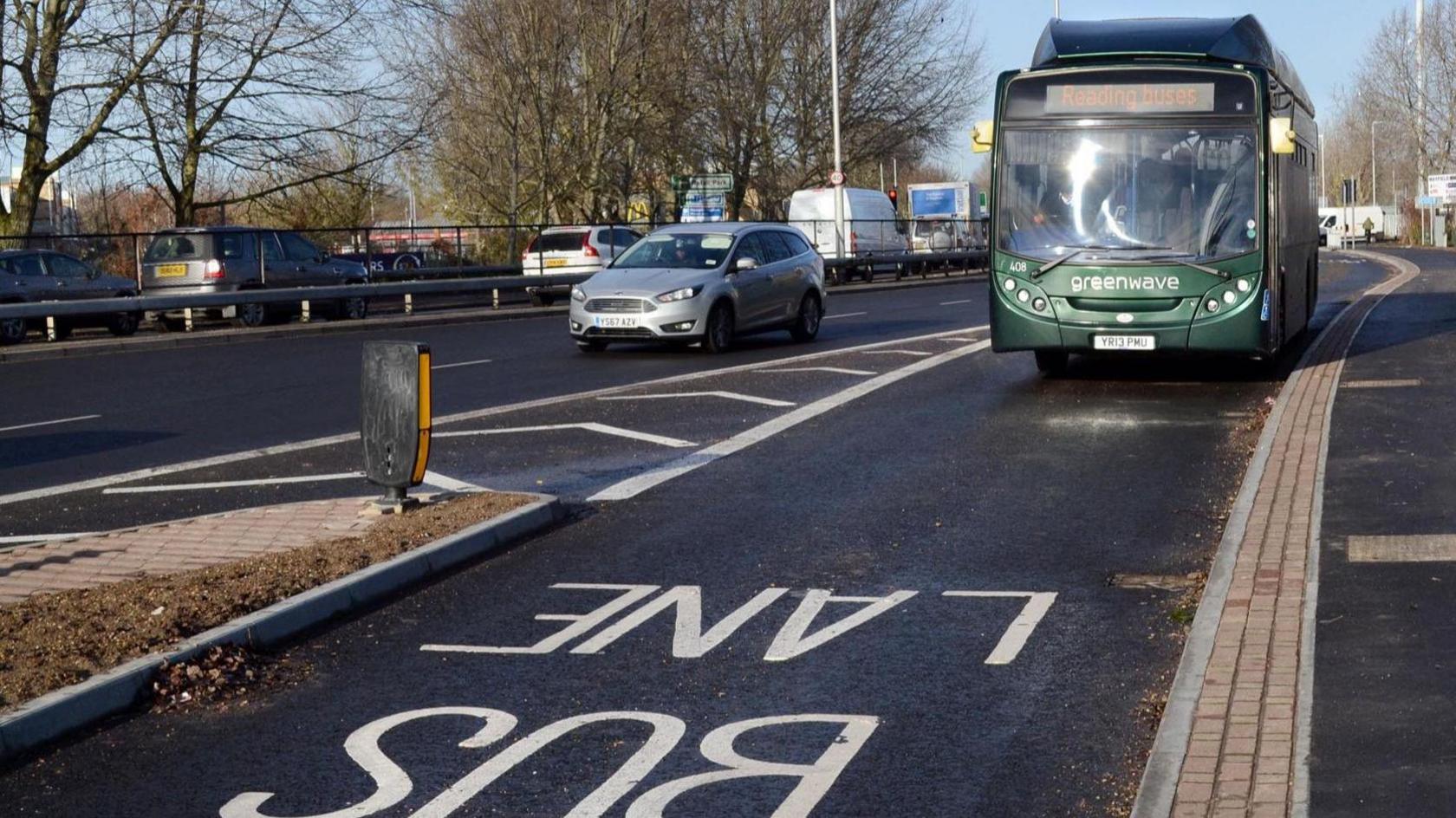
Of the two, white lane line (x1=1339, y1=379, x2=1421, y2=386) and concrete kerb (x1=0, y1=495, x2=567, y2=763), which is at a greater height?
white lane line (x1=1339, y1=379, x2=1421, y2=386)

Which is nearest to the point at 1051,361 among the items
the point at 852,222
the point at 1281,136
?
the point at 1281,136

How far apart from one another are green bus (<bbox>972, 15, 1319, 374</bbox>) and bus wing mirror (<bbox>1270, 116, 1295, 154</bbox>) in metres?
0.02

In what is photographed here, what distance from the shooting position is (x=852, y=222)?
50.9 metres

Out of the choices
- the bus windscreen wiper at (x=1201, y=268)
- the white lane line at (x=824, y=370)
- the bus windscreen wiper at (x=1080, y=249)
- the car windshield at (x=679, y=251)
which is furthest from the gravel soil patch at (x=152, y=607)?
the car windshield at (x=679, y=251)

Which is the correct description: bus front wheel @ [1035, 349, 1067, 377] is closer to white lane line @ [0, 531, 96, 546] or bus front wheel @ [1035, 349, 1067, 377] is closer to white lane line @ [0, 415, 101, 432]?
white lane line @ [0, 415, 101, 432]

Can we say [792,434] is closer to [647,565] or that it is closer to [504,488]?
[504,488]

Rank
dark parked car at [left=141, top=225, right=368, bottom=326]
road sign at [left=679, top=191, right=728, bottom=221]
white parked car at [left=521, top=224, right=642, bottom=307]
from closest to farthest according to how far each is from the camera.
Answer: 1. dark parked car at [left=141, top=225, right=368, bottom=326]
2. white parked car at [left=521, top=224, right=642, bottom=307]
3. road sign at [left=679, top=191, right=728, bottom=221]

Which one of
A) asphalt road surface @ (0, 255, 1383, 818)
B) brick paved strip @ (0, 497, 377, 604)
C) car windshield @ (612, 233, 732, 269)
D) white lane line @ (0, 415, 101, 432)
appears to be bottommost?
asphalt road surface @ (0, 255, 1383, 818)

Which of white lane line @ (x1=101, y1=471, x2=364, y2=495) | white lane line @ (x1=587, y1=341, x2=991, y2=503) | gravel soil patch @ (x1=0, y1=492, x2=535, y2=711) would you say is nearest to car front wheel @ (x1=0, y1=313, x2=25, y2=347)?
white lane line @ (x1=587, y1=341, x2=991, y2=503)

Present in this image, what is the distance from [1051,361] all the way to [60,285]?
712 inches

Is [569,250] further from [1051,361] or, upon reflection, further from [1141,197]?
[1141,197]

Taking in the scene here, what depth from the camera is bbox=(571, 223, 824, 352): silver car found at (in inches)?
846

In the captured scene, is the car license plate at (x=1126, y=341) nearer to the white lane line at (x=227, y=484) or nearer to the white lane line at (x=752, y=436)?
the white lane line at (x=752, y=436)

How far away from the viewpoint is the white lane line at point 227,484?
11.3m
